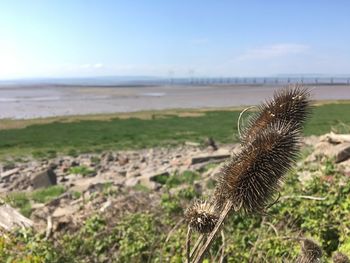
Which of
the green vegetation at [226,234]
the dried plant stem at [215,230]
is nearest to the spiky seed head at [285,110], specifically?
the dried plant stem at [215,230]

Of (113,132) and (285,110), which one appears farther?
(113,132)

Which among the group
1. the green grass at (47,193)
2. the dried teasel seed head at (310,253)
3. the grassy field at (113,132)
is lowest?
the grassy field at (113,132)

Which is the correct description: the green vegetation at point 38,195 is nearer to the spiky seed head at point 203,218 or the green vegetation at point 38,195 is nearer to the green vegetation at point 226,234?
the green vegetation at point 226,234

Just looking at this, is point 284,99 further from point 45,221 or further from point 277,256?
point 45,221

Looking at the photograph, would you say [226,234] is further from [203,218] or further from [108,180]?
[108,180]

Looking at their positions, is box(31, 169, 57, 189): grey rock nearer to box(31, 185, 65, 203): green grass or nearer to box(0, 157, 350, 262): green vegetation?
box(31, 185, 65, 203): green grass

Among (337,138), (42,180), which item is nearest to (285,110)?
(337,138)
